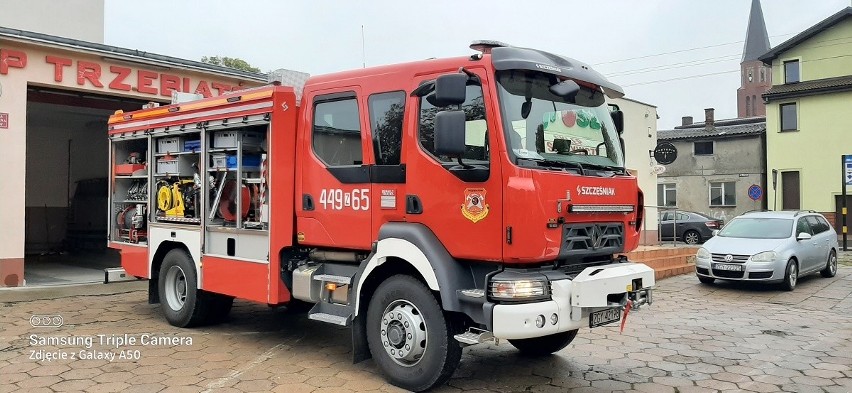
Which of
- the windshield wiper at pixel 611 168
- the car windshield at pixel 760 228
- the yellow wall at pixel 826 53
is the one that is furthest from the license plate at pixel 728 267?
the yellow wall at pixel 826 53

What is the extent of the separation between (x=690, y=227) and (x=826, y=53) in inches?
533

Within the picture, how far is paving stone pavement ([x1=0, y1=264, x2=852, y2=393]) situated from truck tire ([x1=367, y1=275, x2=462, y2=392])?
0.28 meters

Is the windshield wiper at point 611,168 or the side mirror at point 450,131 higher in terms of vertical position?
the side mirror at point 450,131

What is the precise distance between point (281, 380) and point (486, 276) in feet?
6.90

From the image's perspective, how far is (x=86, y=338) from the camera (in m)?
6.97

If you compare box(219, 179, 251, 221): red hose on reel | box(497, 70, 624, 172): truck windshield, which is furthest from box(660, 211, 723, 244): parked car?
box(219, 179, 251, 221): red hose on reel

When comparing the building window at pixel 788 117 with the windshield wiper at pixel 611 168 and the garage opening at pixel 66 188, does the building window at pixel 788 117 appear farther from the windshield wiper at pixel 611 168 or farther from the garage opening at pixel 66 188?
the garage opening at pixel 66 188

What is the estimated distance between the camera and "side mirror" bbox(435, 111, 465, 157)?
462cm

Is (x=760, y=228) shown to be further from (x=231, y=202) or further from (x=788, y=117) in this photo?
(x=788, y=117)

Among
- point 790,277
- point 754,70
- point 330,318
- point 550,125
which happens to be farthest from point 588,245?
point 754,70

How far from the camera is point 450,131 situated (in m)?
4.63

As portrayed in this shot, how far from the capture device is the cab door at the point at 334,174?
5.69m

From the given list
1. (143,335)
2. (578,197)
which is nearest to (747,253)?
(578,197)

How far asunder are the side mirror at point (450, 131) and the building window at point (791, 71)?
31274mm
